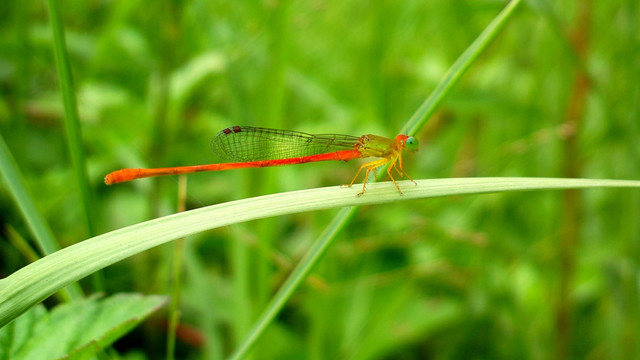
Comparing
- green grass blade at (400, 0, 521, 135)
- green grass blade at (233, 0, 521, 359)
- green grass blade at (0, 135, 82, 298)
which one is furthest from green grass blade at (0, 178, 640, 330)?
green grass blade at (0, 135, 82, 298)

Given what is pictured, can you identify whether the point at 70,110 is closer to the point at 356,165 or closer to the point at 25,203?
the point at 25,203

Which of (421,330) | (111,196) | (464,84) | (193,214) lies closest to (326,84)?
(464,84)

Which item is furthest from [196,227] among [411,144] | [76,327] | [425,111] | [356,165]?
[356,165]

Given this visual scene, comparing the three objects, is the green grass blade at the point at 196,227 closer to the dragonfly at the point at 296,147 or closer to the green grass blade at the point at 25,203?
the green grass blade at the point at 25,203

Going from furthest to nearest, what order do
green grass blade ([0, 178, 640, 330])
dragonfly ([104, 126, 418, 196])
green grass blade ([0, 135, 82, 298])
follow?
dragonfly ([104, 126, 418, 196])
green grass blade ([0, 135, 82, 298])
green grass blade ([0, 178, 640, 330])

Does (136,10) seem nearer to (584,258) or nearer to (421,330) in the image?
(421,330)

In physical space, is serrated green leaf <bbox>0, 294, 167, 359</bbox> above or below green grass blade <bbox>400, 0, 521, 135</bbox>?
below

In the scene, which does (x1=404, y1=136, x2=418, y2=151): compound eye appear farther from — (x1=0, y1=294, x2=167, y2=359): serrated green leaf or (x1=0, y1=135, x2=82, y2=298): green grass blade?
(x1=0, y1=135, x2=82, y2=298): green grass blade
